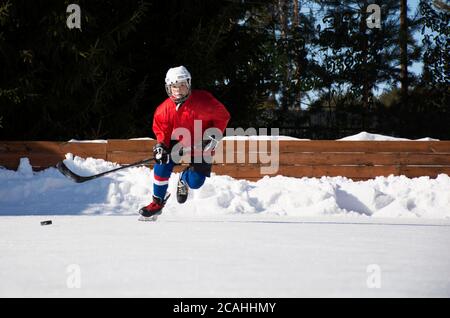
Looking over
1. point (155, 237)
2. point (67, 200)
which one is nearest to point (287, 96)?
point (67, 200)

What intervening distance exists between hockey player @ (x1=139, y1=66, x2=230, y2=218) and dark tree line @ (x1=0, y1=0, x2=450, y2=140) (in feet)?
15.5

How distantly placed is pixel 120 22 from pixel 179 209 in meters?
4.92

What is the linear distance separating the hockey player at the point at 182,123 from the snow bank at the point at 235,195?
3.70 feet

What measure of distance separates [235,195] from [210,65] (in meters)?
4.69

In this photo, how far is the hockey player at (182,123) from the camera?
689 centimetres

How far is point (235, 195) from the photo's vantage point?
27.9 feet

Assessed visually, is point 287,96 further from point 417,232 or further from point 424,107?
point 417,232

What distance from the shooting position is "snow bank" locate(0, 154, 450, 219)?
8.23 m

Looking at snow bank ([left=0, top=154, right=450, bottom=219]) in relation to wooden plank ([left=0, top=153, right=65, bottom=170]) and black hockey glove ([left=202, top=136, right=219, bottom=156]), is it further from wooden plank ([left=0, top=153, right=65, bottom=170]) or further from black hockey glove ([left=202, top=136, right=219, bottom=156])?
black hockey glove ([left=202, top=136, right=219, bottom=156])

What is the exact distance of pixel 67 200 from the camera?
29.1 ft

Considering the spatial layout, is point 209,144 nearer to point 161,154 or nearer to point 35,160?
point 161,154
